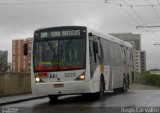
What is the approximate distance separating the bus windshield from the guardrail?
8597mm

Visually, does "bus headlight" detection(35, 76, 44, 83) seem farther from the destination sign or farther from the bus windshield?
the destination sign

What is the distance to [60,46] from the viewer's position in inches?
813

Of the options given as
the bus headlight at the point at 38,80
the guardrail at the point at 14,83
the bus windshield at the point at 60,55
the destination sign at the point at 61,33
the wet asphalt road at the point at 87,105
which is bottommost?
the wet asphalt road at the point at 87,105

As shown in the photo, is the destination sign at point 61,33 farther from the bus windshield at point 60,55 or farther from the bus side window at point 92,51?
the bus side window at point 92,51

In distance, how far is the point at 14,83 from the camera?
30.7 m

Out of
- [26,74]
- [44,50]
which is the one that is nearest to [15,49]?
[26,74]

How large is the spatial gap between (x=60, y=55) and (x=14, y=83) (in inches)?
429

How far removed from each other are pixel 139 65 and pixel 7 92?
85962 mm

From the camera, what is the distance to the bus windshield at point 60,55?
2041 cm

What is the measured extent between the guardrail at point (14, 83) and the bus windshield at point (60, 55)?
28.2ft

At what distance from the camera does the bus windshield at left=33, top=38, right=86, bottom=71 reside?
66.9 feet

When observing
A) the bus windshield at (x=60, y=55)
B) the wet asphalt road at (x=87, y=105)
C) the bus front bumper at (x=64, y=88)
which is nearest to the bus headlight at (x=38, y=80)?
the bus front bumper at (x=64, y=88)

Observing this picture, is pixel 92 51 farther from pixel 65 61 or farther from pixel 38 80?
pixel 38 80

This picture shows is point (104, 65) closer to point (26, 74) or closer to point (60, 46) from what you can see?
point (60, 46)
